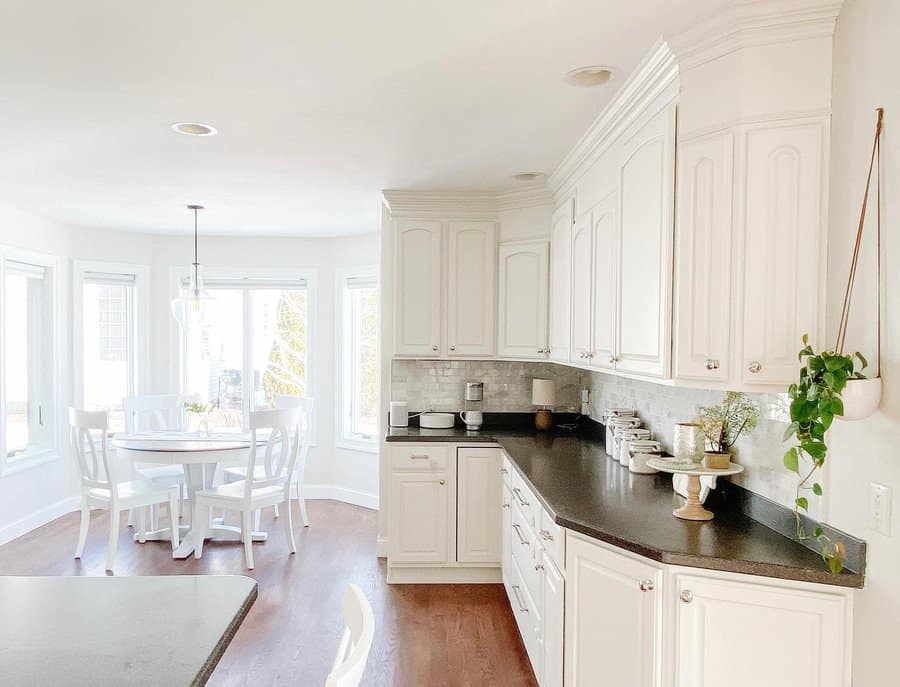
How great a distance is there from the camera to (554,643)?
7.96ft

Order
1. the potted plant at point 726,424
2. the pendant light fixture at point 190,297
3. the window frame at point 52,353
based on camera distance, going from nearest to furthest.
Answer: the potted plant at point 726,424, the pendant light fixture at point 190,297, the window frame at point 52,353

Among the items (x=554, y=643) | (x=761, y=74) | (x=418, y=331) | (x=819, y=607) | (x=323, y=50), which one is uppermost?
(x=323, y=50)

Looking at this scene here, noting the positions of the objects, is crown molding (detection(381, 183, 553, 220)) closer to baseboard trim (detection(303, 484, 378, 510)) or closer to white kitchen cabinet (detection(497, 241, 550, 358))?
white kitchen cabinet (detection(497, 241, 550, 358))

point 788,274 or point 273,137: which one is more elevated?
point 273,137

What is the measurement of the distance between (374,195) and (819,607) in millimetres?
3470

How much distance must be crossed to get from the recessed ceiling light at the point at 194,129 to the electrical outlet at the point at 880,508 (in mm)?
2846

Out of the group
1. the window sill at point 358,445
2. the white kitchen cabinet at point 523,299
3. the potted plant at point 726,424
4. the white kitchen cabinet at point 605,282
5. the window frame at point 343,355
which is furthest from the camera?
the window frame at point 343,355

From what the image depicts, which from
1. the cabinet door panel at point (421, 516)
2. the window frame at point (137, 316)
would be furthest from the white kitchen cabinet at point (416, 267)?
the window frame at point (137, 316)

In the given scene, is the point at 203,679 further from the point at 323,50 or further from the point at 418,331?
the point at 418,331

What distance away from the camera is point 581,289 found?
326 cm

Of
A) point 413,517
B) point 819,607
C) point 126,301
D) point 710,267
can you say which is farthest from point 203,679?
point 126,301

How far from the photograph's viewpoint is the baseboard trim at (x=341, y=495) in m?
5.94

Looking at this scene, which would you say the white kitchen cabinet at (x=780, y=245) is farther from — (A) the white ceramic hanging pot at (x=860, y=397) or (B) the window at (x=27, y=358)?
(B) the window at (x=27, y=358)

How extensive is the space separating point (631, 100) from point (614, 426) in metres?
1.67
